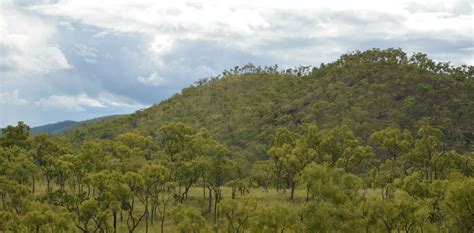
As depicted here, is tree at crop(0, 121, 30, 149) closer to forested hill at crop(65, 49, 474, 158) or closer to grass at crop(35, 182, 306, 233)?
grass at crop(35, 182, 306, 233)

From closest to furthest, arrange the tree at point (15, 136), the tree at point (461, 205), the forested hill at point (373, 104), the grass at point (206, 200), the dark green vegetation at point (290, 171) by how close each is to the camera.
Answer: the tree at point (461, 205), the dark green vegetation at point (290, 171), the grass at point (206, 200), the tree at point (15, 136), the forested hill at point (373, 104)

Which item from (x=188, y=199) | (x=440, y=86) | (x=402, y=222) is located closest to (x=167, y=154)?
(x=188, y=199)

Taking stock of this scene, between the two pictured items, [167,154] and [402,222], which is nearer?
[402,222]

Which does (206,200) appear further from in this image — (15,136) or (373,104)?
(373,104)

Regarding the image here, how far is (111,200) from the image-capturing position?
67875 mm

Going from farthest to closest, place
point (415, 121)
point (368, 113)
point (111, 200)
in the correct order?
point (368, 113) < point (415, 121) < point (111, 200)

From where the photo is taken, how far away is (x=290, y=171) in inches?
3632

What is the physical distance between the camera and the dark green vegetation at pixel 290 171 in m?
60.0

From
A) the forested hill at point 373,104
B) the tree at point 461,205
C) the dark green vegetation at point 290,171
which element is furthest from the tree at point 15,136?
the tree at point 461,205

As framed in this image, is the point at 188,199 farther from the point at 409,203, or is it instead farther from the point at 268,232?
the point at 409,203

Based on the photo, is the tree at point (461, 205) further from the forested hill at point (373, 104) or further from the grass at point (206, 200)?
the forested hill at point (373, 104)

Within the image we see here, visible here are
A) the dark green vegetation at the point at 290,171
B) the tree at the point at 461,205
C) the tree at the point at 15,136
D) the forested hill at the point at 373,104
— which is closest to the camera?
the tree at the point at 461,205

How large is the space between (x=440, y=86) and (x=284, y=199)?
91.8 meters

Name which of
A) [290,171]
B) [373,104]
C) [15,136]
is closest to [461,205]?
[290,171]
